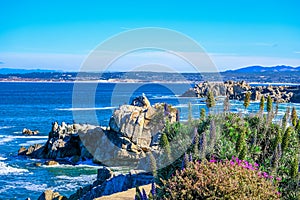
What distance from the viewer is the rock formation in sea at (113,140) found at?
33.6 metres

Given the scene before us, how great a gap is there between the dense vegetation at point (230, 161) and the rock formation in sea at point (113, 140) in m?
18.4

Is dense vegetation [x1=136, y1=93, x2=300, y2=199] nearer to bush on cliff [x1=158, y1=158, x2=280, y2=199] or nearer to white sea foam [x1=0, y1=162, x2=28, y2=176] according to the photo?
bush on cliff [x1=158, y1=158, x2=280, y2=199]

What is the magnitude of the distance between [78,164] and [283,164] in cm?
2762

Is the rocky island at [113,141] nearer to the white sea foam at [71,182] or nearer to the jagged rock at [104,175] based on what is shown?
the white sea foam at [71,182]

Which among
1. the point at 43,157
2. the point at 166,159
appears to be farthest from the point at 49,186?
the point at 166,159

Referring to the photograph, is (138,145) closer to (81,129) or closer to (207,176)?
(81,129)

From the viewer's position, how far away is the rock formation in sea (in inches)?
1323

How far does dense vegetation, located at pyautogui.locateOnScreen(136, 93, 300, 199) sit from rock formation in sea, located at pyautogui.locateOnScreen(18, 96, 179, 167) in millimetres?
18431

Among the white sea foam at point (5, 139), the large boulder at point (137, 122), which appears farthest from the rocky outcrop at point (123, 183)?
the white sea foam at point (5, 139)

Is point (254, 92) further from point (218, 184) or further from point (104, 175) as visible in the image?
point (218, 184)

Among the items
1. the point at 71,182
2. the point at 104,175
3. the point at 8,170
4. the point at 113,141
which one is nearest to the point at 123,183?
the point at 104,175

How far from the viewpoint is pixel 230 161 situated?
26.7ft

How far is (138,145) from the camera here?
35156 millimetres

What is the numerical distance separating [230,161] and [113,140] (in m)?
28.8
